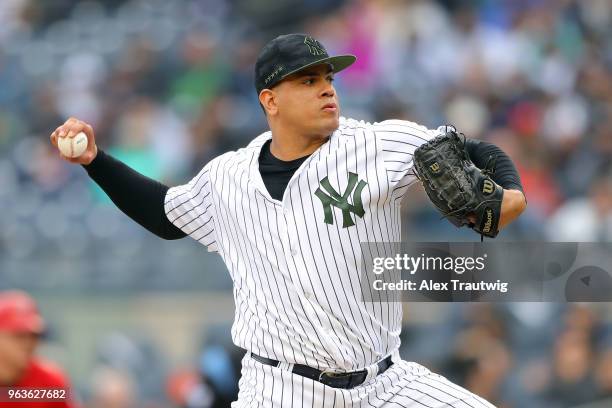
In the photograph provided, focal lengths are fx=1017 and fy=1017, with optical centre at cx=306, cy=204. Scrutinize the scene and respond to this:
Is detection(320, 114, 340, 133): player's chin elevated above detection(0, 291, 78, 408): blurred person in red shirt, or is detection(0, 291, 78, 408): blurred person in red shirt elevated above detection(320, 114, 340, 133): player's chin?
detection(320, 114, 340, 133): player's chin

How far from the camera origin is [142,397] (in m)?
5.55

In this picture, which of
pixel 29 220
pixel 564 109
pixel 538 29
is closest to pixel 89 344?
pixel 29 220

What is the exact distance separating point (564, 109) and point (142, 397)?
3387 millimetres

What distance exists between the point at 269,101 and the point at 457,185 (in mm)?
742

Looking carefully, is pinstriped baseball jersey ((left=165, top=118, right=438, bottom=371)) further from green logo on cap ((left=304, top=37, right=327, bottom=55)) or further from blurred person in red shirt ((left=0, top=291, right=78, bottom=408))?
blurred person in red shirt ((left=0, top=291, right=78, bottom=408))

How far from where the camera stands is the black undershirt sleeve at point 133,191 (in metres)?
3.32

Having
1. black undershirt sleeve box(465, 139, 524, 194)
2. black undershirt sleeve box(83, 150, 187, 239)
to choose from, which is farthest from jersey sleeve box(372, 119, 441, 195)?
black undershirt sleeve box(83, 150, 187, 239)

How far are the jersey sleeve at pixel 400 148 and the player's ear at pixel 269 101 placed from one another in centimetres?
39

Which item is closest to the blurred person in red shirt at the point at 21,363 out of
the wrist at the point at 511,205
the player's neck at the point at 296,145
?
the player's neck at the point at 296,145

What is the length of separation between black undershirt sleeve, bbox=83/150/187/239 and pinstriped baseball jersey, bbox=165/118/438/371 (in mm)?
389

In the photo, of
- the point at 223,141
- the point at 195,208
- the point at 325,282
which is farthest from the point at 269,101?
the point at 223,141

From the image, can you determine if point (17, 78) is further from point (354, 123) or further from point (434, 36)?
point (354, 123)

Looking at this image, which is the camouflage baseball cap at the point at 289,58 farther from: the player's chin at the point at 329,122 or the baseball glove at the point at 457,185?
the baseball glove at the point at 457,185

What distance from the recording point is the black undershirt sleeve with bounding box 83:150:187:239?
3320 mm
